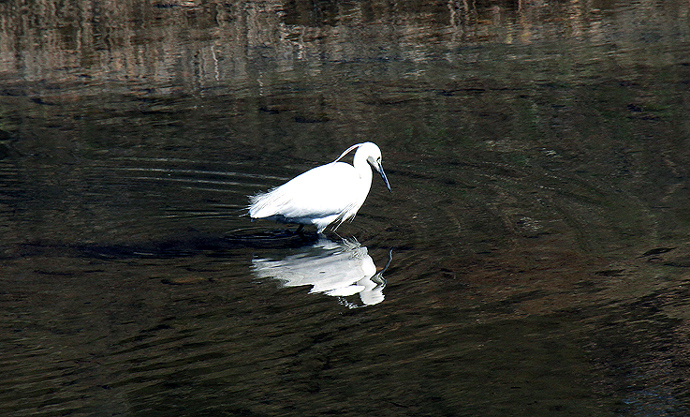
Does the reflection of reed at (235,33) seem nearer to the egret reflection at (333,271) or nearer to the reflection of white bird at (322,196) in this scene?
the reflection of white bird at (322,196)

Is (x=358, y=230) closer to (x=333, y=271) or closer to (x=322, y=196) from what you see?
(x=322, y=196)

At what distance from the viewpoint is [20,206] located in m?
7.66

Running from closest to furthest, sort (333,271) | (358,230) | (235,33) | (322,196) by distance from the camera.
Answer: (333,271)
(322,196)
(358,230)
(235,33)

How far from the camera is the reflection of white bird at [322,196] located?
23.1 feet

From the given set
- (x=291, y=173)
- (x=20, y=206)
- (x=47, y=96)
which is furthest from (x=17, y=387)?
(x=47, y=96)

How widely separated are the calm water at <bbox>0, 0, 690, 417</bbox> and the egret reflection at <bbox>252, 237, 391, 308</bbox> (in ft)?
0.08

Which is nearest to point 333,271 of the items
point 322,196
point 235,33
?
point 322,196

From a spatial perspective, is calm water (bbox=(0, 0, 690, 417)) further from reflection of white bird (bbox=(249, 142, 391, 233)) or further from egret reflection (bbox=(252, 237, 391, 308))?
reflection of white bird (bbox=(249, 142, 391, 233))

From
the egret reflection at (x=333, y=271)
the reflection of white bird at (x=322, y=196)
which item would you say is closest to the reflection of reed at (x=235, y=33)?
the reflection of white bird at (x=322, y=196)

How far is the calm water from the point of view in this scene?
456cm

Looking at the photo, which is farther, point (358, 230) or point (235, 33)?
point (235, 33)

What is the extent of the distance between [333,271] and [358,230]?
967 mm

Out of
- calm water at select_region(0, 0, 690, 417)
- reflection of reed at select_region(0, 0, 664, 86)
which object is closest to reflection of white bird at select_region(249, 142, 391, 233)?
calm water at select_region(0, 0, 690, 417)

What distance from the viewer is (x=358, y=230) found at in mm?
7203
